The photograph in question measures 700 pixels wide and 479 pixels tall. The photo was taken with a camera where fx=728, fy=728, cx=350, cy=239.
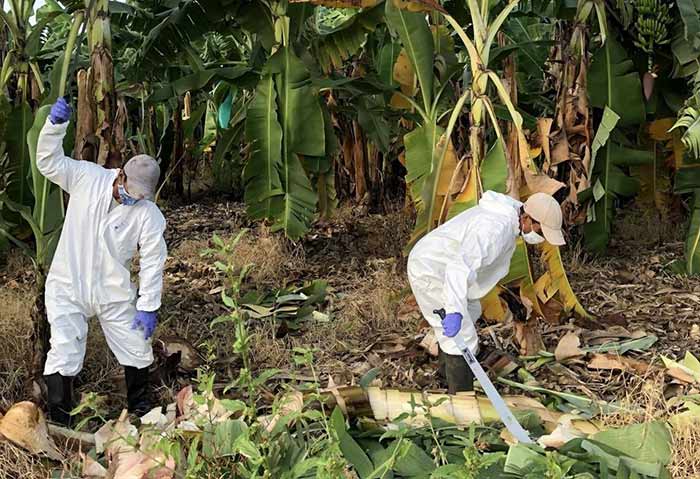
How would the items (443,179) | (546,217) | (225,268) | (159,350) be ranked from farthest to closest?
1. (443,179)
2. (159,350)
3. (546,217)
4. (225,268)

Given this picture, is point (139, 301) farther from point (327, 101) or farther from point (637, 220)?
point (637, 220)

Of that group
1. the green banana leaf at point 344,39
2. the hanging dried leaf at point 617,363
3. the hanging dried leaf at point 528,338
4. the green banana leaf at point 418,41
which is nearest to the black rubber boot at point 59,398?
the hanging dried leaf at point 528,338

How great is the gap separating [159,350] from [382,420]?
1.45 meters

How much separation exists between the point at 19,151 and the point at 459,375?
2904 mm

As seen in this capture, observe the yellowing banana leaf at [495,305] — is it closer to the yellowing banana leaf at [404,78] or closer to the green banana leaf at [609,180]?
the green banana leaf at [609,180]

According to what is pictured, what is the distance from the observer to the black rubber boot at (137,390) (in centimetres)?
347

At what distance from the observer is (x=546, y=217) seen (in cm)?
318

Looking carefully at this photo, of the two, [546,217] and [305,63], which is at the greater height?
[305,63]

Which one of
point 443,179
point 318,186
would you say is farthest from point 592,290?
point 318,186

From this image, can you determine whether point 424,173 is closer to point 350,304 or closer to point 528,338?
point 350,304

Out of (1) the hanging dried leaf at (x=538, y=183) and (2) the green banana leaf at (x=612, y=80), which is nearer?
(1) the hanging dried leaf at (x=538, y=183)

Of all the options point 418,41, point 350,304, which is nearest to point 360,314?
point 350,304

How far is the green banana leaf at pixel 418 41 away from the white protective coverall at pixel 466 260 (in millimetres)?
1697

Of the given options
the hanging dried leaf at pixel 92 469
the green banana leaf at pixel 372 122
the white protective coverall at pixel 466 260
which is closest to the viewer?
the hanging dried leaf at pixel 92 469
